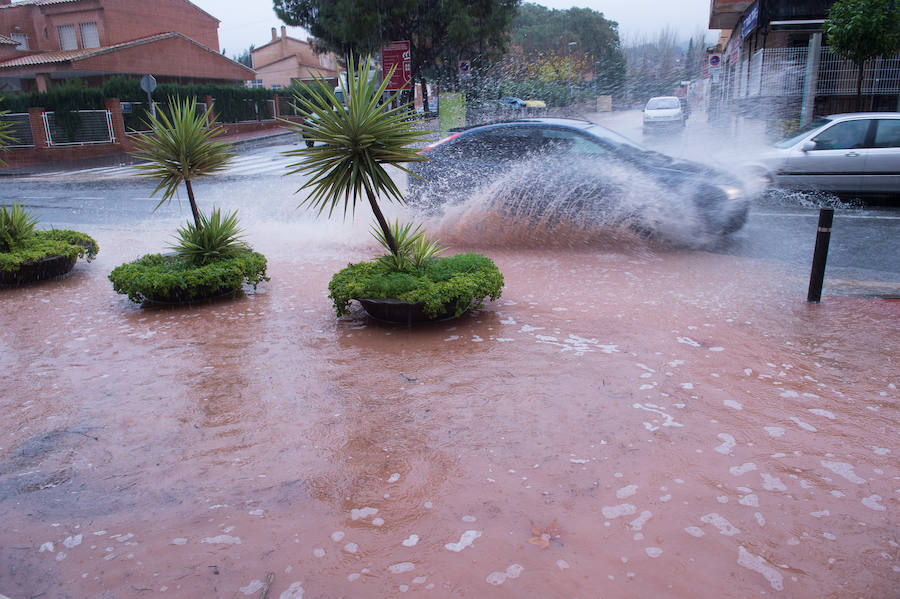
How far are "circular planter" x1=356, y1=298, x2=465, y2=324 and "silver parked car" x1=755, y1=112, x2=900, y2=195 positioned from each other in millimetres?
6764

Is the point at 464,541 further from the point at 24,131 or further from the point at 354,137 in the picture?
the point at 24,131

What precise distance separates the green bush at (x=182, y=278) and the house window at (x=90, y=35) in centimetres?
3643

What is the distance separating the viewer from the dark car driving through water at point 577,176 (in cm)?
788

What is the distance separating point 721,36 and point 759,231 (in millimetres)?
40018

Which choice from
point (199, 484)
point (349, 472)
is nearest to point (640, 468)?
point (349, 472)

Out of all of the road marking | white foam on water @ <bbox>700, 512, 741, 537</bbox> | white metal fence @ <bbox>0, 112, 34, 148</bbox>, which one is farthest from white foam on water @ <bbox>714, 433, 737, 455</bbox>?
white metal fence @ <bbox>0, 112, 34, 148</bbox>

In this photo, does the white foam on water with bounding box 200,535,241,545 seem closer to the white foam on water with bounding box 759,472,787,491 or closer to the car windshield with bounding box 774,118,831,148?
the white foam on water with bounding box 759,472,787,491

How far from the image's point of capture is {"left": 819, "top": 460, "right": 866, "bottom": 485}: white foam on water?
10.2ft

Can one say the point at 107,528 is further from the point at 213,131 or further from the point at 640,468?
the point at 213,131

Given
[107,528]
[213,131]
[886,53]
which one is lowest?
[107,528]

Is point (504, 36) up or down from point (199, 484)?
up

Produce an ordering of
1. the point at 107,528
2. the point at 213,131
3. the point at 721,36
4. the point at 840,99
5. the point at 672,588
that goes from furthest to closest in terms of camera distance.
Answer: the point at 721,36 → the point at 840,99 → the point at 213,131 → the point at 107,528 → the point at 672,588

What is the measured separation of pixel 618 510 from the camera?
9.64 feet

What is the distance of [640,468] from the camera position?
10.7 feet
